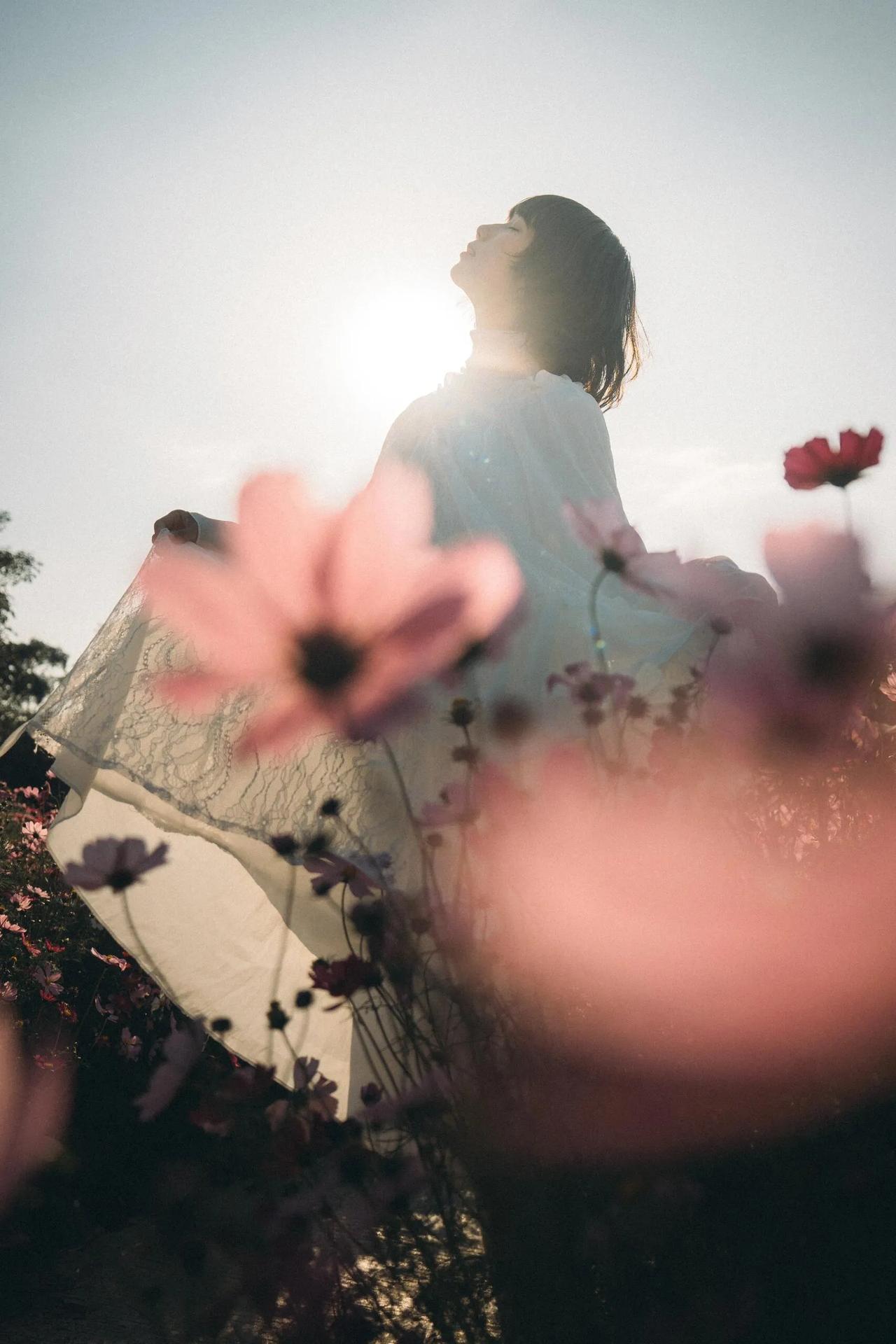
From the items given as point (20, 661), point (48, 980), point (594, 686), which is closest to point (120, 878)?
point (594, 686)

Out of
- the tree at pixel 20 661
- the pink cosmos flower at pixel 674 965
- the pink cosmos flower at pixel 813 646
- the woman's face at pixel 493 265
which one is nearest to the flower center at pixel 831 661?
the pink cosmos flower at pixel 813 646

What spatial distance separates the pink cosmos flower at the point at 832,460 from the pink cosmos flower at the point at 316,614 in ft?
1.27

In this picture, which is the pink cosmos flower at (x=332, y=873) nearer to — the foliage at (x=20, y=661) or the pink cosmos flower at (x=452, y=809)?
the pink cosmos flower at (x=452, y=809)

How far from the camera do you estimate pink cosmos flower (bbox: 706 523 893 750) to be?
870 mm

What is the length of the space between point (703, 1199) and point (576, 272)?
2.11 metres

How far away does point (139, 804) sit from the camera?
157 cm

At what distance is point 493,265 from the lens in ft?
7.19

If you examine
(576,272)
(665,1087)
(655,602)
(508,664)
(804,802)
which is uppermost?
(576,272)

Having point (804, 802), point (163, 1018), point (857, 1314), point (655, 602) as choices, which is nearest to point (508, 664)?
point (655, 602)

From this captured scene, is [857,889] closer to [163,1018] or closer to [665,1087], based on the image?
[665,1087]

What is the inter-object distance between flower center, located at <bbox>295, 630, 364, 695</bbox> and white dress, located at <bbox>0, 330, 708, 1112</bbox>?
1.10 ft

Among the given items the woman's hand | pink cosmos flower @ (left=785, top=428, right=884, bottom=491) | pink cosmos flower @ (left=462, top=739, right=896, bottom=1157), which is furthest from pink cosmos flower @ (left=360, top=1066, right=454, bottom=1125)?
the woman's hand

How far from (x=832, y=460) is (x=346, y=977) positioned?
73 centimetres

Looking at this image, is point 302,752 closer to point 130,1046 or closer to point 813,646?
point 813,646
